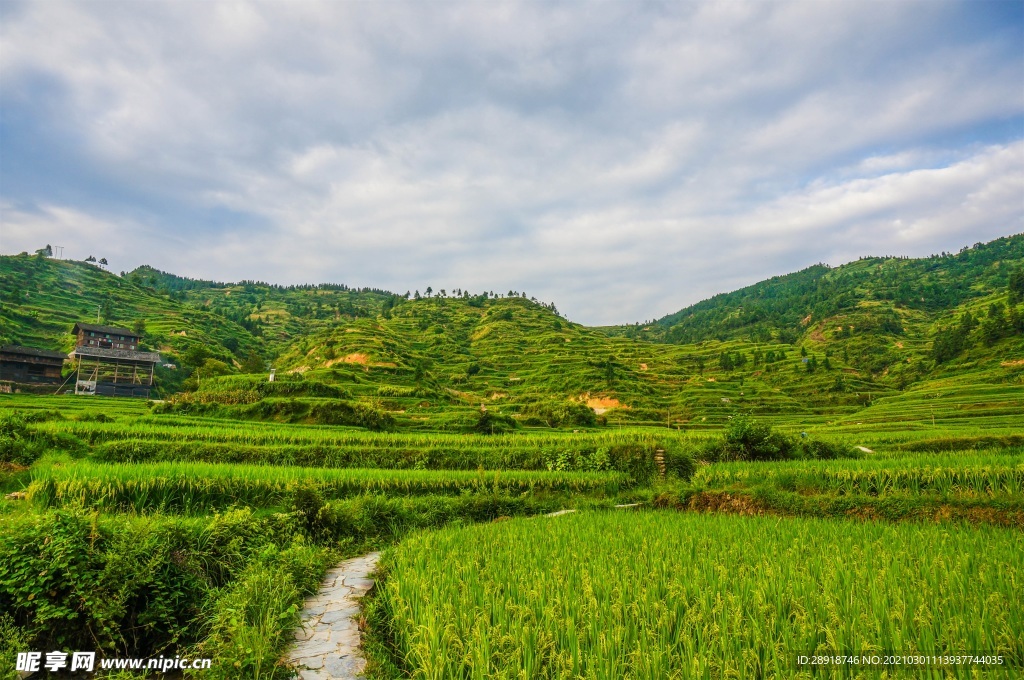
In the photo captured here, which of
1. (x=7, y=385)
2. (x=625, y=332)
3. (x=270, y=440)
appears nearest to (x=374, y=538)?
(x=270, y=440)

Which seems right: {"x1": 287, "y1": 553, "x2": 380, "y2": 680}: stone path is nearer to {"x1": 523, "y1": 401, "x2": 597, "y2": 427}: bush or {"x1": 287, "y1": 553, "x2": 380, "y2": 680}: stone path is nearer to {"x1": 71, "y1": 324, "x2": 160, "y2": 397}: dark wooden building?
{"x1": 523, "y1": 401, "x2": 597, "y2": 427}: bush

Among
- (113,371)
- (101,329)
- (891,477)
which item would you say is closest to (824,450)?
(891,477)

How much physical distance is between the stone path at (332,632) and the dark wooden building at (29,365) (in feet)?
187

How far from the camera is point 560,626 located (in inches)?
155

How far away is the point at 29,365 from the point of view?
4503cm

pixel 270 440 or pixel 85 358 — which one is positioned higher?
pixel 85 358

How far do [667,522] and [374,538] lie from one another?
6134 mm

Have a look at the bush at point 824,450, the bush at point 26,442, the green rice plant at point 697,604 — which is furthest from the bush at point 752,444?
the bush at point 26,442

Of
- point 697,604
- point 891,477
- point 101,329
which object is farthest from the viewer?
point 101,329

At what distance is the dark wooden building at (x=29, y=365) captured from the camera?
142 ft

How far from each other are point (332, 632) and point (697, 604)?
12.8ft

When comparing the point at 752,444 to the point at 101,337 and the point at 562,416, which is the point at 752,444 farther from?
the point at 101,337

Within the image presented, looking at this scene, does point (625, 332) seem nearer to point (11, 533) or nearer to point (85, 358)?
point (85, 358)

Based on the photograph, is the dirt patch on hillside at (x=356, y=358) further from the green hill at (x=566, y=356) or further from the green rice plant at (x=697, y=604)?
the green rice plant at (x=697, y=604)
